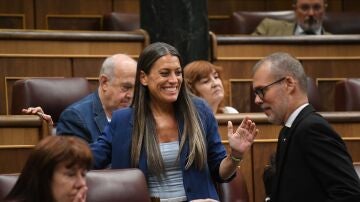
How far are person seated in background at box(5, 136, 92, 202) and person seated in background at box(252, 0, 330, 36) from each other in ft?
7.01

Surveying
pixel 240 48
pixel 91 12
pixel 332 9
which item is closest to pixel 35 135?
pixel 240 48

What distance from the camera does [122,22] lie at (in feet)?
11.8

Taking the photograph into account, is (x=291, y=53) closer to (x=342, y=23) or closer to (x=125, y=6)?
(x=342, y=23)

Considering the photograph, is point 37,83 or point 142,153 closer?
point 142,153

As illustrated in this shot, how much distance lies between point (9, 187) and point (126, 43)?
4.80 ft

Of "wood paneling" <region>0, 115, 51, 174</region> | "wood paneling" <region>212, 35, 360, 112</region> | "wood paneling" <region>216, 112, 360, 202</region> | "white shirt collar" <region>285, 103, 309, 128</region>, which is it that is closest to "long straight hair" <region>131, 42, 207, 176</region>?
"white shirt collar" <region>285, 103, 309, 128</region>

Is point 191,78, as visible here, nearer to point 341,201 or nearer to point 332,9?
point 341,201

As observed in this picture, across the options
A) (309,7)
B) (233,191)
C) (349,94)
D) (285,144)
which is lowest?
(233,191)

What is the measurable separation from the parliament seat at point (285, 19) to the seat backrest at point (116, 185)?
6.51 feet

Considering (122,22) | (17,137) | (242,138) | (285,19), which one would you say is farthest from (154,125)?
(285,19)

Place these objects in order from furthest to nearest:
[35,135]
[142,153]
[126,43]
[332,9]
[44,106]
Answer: [332,9] → [126,43] → [44,106] → [35,135] → [142,153]

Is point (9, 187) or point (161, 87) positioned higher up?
point (161, 87)

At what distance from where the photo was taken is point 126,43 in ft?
10.2

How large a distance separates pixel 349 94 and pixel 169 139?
3.52 ft
